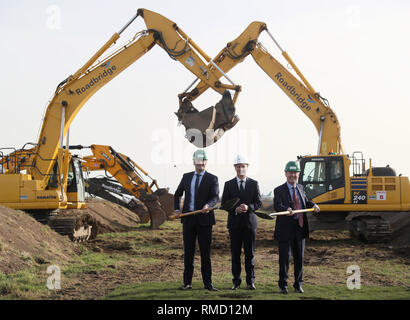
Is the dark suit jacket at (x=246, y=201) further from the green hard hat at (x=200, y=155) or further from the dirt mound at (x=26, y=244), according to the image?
the dirt mound at (x=26, y=244)

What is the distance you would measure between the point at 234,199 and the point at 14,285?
381cm

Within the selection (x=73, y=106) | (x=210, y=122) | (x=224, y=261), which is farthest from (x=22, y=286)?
(x=73, y=106)

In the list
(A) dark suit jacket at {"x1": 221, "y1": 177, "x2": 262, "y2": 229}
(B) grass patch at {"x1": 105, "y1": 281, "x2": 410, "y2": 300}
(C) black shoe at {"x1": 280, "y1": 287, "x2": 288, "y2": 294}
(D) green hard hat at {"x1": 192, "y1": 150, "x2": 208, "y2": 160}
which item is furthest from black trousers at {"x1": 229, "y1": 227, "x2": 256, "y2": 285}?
(D) green hard hat at {"x1": 192, "y1": 150, "x2": 208, "y2": 160}

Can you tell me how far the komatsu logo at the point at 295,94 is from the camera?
16.5 m

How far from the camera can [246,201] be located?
8070 millimetres

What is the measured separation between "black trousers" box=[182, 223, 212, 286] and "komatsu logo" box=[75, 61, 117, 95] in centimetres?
916

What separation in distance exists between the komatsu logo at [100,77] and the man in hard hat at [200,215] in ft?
29.0

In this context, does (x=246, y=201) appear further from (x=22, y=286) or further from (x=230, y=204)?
(x=22, y=286)

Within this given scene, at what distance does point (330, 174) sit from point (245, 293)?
8584 mm

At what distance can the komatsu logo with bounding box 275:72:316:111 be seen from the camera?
1655 cm

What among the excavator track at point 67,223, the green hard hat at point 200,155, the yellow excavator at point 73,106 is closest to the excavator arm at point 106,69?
the yellow excavator at point 73,106

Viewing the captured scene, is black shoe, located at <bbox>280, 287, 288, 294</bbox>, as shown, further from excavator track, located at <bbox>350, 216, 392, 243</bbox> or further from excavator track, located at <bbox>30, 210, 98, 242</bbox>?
excavator track, located at <bbox>30, 210, 98, 242</bbox>
